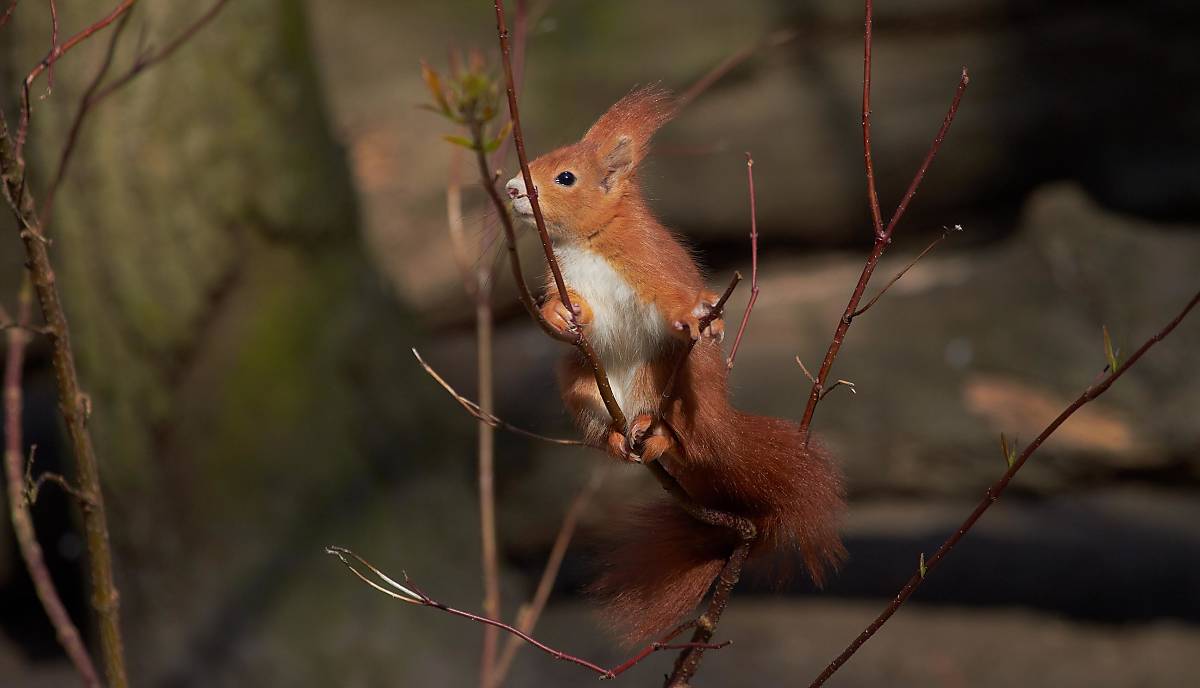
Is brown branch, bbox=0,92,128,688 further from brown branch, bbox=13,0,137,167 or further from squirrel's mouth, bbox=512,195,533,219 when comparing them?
squirrel's mouth, bbox=512,195,533,219

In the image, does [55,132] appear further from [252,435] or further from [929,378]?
[929,378]

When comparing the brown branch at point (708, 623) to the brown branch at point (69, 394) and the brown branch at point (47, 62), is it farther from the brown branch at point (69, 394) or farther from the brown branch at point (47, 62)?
the brown branch at point (47, 62)

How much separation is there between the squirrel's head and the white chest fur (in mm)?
32

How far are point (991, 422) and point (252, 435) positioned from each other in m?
2.17

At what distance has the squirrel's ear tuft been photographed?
1.12 metres

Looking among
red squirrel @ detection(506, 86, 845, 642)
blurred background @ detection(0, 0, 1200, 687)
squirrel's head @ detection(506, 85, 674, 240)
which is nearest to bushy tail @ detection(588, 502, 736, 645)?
red squirrel @ detection(506, 86, 845, 642)

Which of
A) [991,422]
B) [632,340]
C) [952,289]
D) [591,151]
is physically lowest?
[991,422]

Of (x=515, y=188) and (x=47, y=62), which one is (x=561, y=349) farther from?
(x=47, y=62)

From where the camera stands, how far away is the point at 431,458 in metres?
3.37

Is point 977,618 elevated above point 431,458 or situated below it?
below

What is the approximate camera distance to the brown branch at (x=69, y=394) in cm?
104

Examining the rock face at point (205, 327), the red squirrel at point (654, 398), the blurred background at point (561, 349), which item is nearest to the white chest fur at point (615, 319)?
the red squirrel at point (654, 398)

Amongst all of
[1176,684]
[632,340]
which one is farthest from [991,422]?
[632,340]

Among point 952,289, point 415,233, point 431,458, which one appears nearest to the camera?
point 431,458
